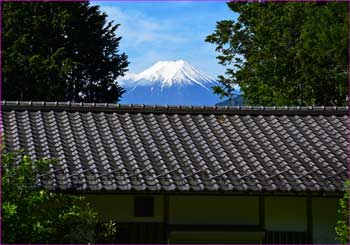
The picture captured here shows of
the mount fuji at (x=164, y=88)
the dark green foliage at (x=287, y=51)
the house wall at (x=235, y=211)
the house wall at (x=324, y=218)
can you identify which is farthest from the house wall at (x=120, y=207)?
the mount fuji at (x=164, y=88)

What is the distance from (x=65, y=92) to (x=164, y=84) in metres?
136

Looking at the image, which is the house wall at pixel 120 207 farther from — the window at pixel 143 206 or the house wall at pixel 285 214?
the house wall at pixel 285 214

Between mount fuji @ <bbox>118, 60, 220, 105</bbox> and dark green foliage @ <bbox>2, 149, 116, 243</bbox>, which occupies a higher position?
mount fuji @ <bbox>118, 60, 220, 105</bbox>

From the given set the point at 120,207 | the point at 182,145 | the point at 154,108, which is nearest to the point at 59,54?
the point at 154,108

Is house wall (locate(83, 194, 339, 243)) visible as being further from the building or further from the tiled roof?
the tiled roof

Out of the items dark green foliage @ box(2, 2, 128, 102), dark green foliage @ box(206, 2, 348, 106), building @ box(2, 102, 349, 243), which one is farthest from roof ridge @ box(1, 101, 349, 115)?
dark green foliage @ box(2, 2, 128, 102)

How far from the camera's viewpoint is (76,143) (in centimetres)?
980

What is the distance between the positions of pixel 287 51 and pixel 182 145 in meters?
16.5

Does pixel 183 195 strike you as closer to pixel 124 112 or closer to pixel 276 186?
Result: pixel 276 186

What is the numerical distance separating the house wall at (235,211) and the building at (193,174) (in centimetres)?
1

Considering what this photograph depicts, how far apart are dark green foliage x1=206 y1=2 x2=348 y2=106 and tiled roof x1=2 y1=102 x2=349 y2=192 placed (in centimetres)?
1065

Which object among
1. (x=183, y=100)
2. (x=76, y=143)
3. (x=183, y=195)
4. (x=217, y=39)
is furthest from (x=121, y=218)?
(x=183, y=100)

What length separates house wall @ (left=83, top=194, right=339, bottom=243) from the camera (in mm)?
8945

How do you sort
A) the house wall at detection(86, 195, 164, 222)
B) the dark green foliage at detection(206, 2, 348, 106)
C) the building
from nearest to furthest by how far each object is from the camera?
the building → the house wall at detection(86, 195, 164, 222) → the dark green foliage at detection(206, 2, 348, 106)
